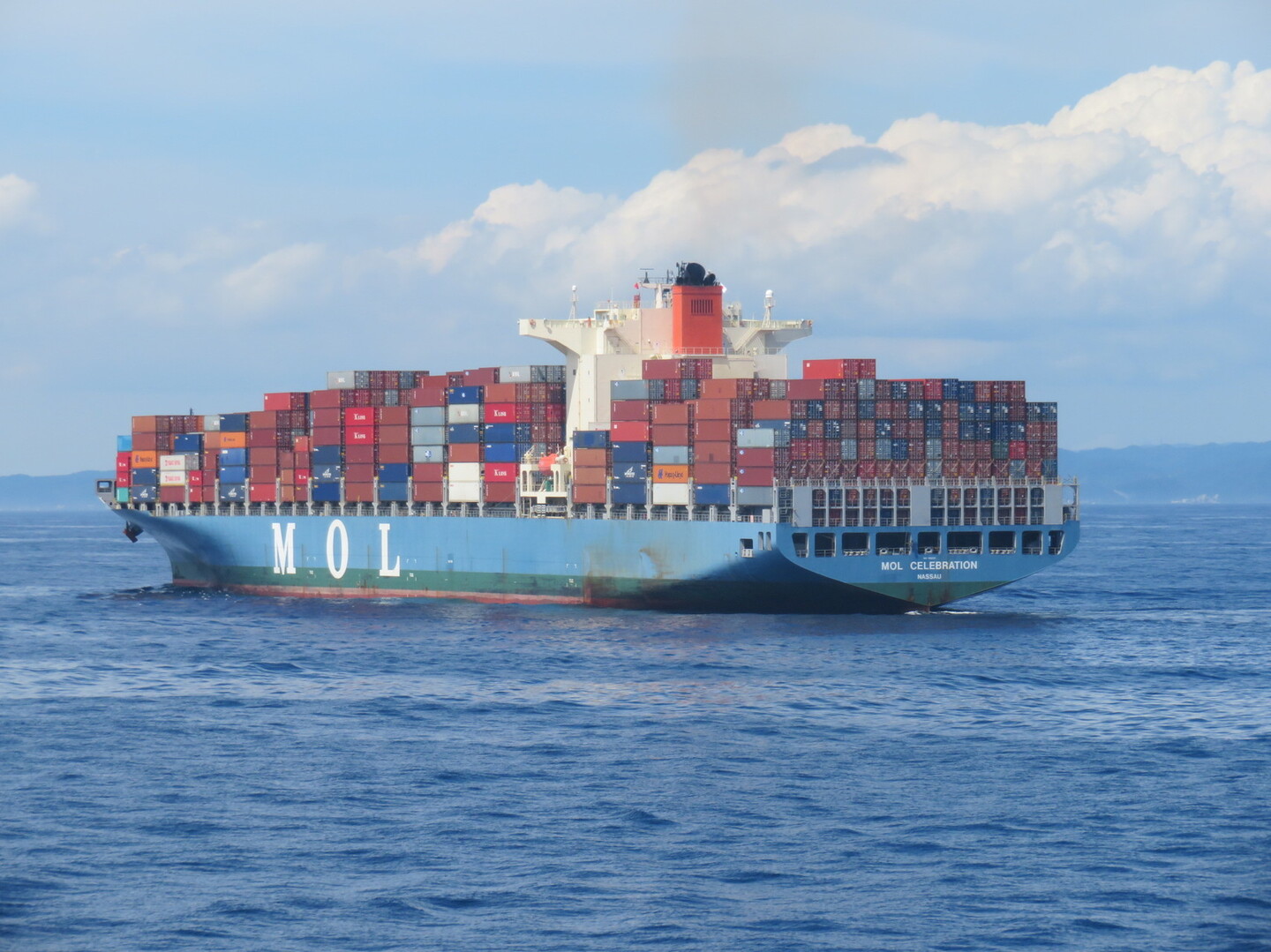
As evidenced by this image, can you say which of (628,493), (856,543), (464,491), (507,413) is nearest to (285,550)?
(464,491)

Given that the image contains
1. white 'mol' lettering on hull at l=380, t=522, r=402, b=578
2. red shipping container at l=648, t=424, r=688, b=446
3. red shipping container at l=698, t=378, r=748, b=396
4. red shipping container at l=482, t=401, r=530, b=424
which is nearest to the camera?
red shipping container at l=698, t=378, r=748, b=396

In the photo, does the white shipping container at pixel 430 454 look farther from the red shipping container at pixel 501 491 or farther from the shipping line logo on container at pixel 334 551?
the shipping line logo on container at pixel 334 551

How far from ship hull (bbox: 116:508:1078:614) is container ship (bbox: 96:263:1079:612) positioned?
109 mm

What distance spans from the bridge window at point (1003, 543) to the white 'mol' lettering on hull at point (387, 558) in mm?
30255

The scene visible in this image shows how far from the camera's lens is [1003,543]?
224 feet

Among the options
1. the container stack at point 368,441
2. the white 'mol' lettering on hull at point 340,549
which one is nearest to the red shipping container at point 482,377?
the container stack at point 368,441

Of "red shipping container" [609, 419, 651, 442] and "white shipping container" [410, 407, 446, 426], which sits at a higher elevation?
"white shipping container" [410, 407, 446, 426]

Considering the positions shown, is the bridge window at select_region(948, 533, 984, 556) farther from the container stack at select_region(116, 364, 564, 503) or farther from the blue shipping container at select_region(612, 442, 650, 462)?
the container stack at select_region(116, 364, 564, 503)

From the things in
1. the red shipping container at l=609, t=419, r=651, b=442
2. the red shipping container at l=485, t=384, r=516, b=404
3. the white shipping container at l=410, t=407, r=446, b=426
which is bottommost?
the red shipping container at l=609, t=419, r=651, b=442

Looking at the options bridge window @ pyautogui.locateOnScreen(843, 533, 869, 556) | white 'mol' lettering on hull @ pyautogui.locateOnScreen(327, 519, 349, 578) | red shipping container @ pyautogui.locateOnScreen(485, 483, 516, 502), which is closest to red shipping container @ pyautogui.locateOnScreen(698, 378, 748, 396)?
bridge window @ pyautogui.locateOnScreen(843, 533, 869, 556)

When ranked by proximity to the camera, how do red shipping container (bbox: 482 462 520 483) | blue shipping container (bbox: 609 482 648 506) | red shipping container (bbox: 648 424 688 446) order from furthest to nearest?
1. red shipping container (bbox: 482 462 520 483)
2. blue shipping container (bbox: 609 482 648 506)
3. red shipping container (bbox: 648 424 688 446)

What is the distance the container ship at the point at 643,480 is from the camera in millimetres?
66438

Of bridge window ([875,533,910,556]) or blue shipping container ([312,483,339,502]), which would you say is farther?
blue shipping container ([312,483,339,502])

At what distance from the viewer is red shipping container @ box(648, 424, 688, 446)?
70062 millimetres
